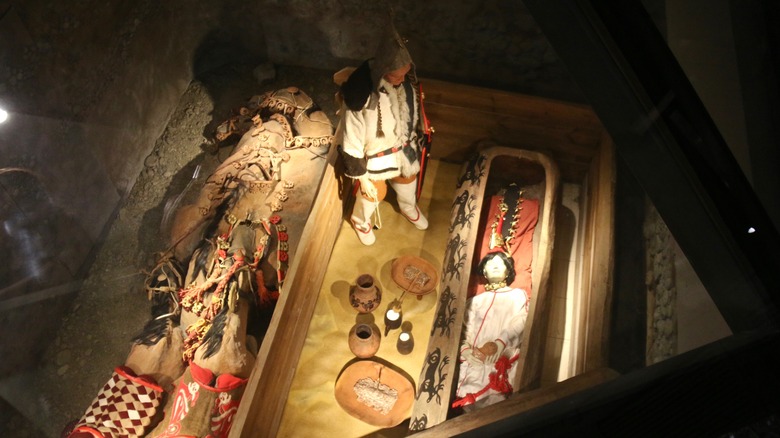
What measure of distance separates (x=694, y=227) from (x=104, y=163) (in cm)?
387

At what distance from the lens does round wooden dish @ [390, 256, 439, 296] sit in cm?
411

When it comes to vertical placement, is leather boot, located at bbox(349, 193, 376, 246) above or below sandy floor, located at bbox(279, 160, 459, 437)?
above

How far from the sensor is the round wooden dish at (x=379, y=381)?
358 centimetres

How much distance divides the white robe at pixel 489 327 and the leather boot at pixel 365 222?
88 centimetres

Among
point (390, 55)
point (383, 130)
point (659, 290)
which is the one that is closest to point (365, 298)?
point (383, 130)

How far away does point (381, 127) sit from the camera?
4.02 m

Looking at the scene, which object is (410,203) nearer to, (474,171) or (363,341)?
(474,171)

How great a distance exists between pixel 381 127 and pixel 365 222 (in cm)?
70

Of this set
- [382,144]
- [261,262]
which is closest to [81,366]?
[261,262]

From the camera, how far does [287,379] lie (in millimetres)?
3744

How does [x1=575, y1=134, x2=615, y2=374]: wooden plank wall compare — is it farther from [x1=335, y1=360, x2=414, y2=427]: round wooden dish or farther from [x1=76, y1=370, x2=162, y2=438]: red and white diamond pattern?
[x1=76, y1=370, x2=162, y2=438]: red and white diamond pattern

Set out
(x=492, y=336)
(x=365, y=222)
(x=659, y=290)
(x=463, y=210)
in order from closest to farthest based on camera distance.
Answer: (x=659, y=290) < (x=492, y=336) < (x=463, y=210) < (x=365, y=222)

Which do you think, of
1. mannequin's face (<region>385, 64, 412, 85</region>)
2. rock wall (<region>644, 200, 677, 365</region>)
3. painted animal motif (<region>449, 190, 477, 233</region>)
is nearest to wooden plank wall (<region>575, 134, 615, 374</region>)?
rock wall (<region>644, 200, 677, 365</region>)

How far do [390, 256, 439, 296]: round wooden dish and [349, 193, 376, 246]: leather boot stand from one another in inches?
10.3
